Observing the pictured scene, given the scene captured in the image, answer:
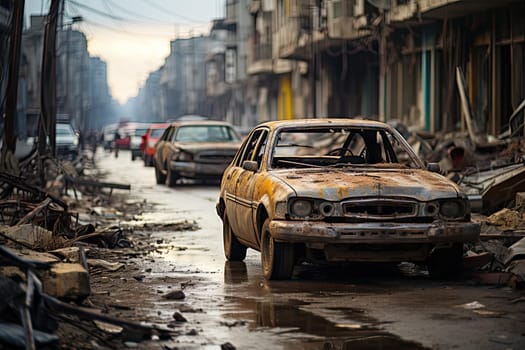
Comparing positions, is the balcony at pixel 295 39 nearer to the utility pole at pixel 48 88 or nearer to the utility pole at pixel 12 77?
the utility pole at pixel 48 88

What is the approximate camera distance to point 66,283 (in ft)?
28.1

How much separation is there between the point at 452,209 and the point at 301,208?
1.31 metres

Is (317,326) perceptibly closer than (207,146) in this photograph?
Yes

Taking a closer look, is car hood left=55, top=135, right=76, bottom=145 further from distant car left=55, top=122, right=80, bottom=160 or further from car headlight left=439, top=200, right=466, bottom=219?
car headlight left=439, top=200, right=466, bottom=219

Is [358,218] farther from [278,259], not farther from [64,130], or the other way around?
[64,130]

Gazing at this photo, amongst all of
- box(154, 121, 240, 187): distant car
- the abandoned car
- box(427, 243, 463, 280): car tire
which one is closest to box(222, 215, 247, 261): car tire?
the abandoned car

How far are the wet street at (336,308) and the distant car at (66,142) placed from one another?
1324 inches

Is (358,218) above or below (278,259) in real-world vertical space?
above

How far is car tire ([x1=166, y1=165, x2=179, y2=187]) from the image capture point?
1115 inches

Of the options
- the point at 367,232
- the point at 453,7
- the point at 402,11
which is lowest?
the point at 367,232

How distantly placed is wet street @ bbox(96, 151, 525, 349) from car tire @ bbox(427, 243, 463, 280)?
153 millimetres

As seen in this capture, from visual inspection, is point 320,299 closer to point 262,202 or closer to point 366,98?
point 262,202

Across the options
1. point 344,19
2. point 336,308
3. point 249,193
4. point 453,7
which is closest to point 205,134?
point 453,7

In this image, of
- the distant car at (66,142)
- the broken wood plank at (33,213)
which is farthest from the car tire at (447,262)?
the distant car at (66,142)
